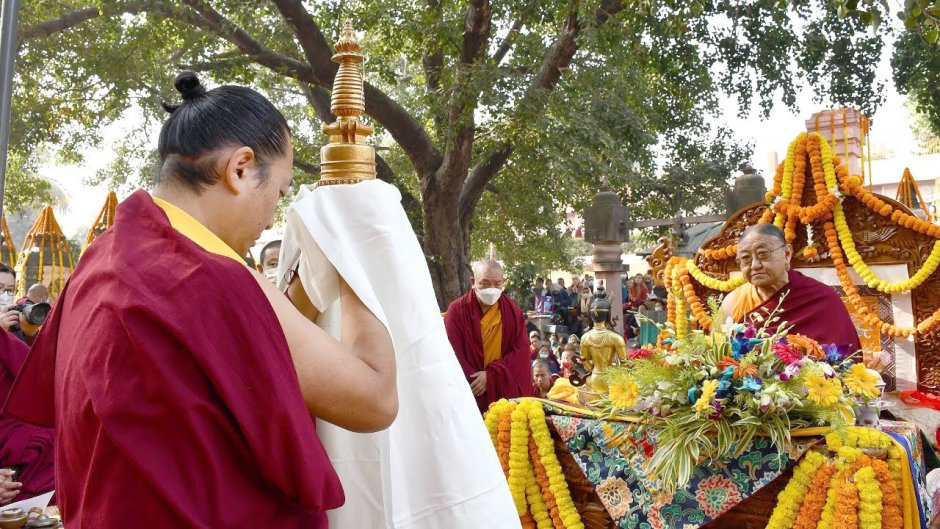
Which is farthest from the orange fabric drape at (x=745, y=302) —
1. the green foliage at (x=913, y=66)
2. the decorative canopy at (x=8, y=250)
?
the decorative canopy at (x=8, y=250)

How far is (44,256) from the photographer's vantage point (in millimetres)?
10727

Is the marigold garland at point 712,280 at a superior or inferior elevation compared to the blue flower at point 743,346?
superior

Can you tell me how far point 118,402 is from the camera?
1.18 m

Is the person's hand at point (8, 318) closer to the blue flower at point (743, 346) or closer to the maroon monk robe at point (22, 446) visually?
the maroon monk robe at point (22, 446)

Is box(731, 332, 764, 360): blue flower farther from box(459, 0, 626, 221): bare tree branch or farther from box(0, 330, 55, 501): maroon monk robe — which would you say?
box(459, 0, 626, 221): bare tree branch

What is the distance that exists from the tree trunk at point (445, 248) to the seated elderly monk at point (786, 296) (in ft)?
23.8

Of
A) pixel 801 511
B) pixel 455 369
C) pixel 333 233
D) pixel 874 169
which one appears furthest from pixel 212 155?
pixel 874 169

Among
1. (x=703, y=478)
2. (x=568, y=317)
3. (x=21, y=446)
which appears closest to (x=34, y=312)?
(x=21, y=446)

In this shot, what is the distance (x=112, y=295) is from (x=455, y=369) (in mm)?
724

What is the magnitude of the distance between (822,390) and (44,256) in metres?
10.7

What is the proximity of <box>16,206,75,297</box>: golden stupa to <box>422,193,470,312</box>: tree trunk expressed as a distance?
203 inches

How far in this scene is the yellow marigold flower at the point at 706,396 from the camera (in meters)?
3.02

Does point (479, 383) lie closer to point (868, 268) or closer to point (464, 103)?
point (868, 268)

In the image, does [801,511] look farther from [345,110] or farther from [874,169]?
[874,169]
